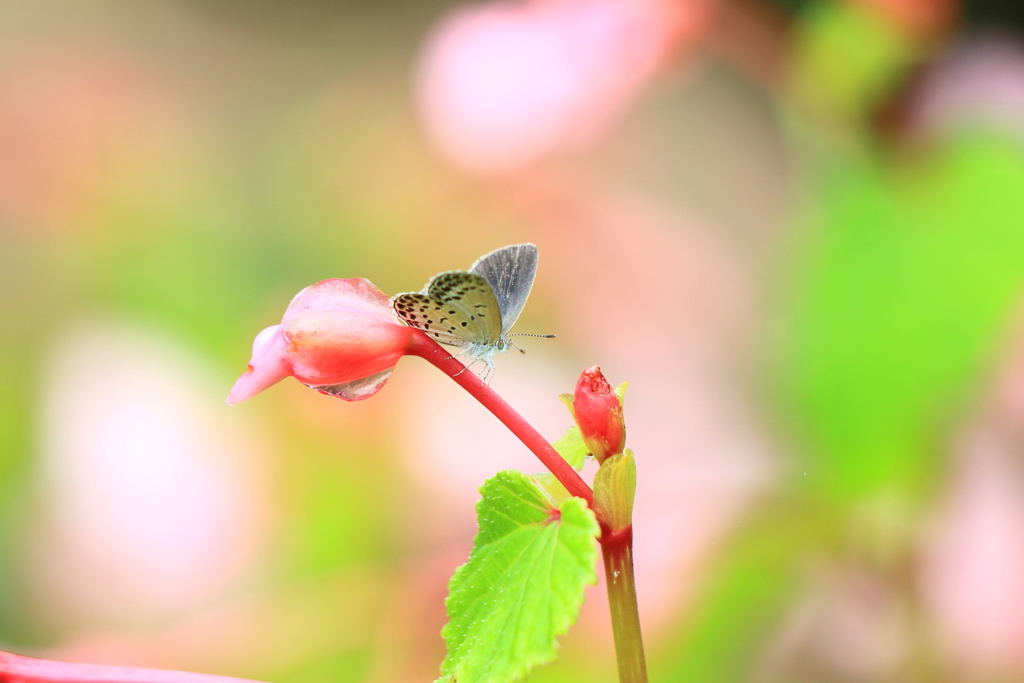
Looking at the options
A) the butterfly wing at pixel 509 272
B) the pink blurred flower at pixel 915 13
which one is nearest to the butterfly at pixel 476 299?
the butterfly wing at pixel 509 272

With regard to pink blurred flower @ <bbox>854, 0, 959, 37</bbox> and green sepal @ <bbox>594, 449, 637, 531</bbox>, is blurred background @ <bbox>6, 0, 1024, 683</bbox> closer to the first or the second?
pink blurred flower @ <bbox>854, 0, 959, 37</bbox>

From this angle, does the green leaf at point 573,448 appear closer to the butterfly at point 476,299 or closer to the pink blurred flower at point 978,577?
the butterfly at point 476,299

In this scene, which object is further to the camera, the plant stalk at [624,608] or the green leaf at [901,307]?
the green leaf at [901,307]

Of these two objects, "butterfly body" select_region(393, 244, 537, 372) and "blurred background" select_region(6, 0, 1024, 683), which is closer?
"butterfly body" select_region(393, 244, 537, 372)

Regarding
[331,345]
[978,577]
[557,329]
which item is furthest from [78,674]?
[557,329]

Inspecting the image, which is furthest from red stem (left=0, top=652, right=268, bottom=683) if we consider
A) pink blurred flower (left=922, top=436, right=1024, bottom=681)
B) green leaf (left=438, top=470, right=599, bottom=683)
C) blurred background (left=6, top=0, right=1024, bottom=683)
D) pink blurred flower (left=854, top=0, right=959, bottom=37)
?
pink blurred flower (left=854, top=0, right=959, bottom=37)

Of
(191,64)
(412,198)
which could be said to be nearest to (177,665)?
(412,198)

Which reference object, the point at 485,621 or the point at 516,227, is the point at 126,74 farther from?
the point at 485,621
